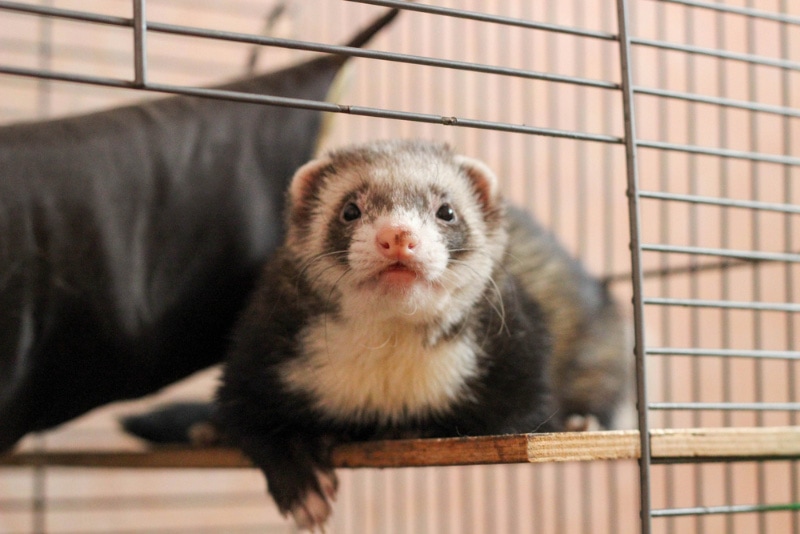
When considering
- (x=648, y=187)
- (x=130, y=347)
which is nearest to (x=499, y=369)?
(x=130, y=347)

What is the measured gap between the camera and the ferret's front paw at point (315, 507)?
105 cm

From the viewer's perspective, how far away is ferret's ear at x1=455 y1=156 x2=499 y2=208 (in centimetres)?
125

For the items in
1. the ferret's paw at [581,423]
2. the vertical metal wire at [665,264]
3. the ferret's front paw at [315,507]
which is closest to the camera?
the ferret's front paw at [315,507]

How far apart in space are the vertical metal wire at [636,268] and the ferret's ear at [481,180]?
1.07 ft

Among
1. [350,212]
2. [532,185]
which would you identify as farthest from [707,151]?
[532,185]

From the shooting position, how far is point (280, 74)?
1.47 meters

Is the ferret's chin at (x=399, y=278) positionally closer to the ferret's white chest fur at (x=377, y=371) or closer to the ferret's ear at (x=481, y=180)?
the ferret's white chest fur at (x=377, y=371)

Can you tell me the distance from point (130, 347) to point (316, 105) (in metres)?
0.71

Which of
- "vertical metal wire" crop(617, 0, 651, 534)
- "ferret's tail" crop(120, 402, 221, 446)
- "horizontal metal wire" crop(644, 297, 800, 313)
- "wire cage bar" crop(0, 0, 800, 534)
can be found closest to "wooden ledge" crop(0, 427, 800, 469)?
"vertical metal wire" crop(617, 0, 651, 534)

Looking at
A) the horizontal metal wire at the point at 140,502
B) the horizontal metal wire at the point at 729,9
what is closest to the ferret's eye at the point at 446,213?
the horizontal metal wire at the point at 729,9

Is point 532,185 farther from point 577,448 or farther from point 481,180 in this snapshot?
point 577,448

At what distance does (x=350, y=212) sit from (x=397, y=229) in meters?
0.20

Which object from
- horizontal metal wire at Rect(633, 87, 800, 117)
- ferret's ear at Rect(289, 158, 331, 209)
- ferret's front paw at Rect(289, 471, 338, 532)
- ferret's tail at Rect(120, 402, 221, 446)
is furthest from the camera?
ferret's tail at Rect(120, 402, 221, 446)

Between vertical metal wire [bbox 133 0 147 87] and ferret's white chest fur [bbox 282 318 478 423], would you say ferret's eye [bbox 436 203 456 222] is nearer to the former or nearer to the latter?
ferret's white chest fur [bbox 282 318 478 423]
